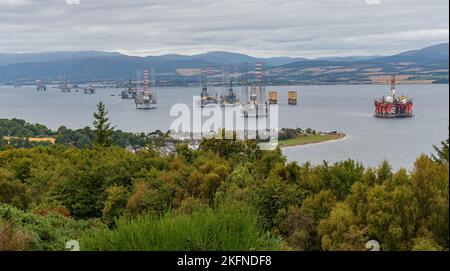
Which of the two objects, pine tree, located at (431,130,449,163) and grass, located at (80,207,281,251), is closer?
grass, located at (80,207,281,251)

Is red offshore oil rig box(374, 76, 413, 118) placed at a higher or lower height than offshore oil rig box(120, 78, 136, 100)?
lower

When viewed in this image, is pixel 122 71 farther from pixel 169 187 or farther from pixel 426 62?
pixel 169 187

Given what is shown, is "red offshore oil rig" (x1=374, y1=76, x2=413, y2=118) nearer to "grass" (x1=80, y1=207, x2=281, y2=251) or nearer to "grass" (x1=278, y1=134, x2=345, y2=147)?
"grass" (x1=278, y1=134, x2=345, y2=147)

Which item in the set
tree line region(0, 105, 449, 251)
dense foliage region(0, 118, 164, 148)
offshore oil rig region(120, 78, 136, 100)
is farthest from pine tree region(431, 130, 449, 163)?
offshore oil rig region(120, 78, 136, 100)

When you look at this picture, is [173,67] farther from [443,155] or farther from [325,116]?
[443,155]

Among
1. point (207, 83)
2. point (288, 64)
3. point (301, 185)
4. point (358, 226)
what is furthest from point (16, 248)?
point (288, 64)

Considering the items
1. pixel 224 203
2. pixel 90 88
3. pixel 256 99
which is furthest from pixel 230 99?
pixel 224 203

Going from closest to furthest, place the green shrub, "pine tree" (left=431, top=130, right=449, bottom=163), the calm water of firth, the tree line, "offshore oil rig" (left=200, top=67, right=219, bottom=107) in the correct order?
the tree line, the green shrub, "pine tree" (left=431, top=130, right=449, bottom=163), the calm water of firth, "offshore oil rig" (left=200, top=67, right=219, bottom=107)
